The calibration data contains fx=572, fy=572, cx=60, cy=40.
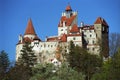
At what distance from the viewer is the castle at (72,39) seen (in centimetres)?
8944

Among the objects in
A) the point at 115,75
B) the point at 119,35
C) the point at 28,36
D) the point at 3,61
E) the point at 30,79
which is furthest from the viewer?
the point at 28,36

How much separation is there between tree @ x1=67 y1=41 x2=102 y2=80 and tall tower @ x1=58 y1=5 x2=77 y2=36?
713 inches

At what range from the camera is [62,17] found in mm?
97438

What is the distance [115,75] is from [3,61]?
1487 centimetres

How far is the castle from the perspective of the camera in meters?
89.4

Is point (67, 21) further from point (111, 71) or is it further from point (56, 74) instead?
point (56, 74)

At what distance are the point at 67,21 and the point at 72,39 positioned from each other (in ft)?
24.6

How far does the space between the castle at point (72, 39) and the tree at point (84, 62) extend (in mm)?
12027

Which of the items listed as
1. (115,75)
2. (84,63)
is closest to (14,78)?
(115,75)

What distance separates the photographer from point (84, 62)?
70500mm

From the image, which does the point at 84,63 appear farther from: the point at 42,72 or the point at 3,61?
the point at 42,72

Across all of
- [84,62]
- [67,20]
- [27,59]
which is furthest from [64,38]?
[84,62]

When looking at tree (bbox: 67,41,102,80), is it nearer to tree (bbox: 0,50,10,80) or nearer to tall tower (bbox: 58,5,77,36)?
tree (bbox: 0,50,10,80)

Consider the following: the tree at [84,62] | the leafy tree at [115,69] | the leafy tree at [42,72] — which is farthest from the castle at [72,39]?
the leafy tree at [42,72]
